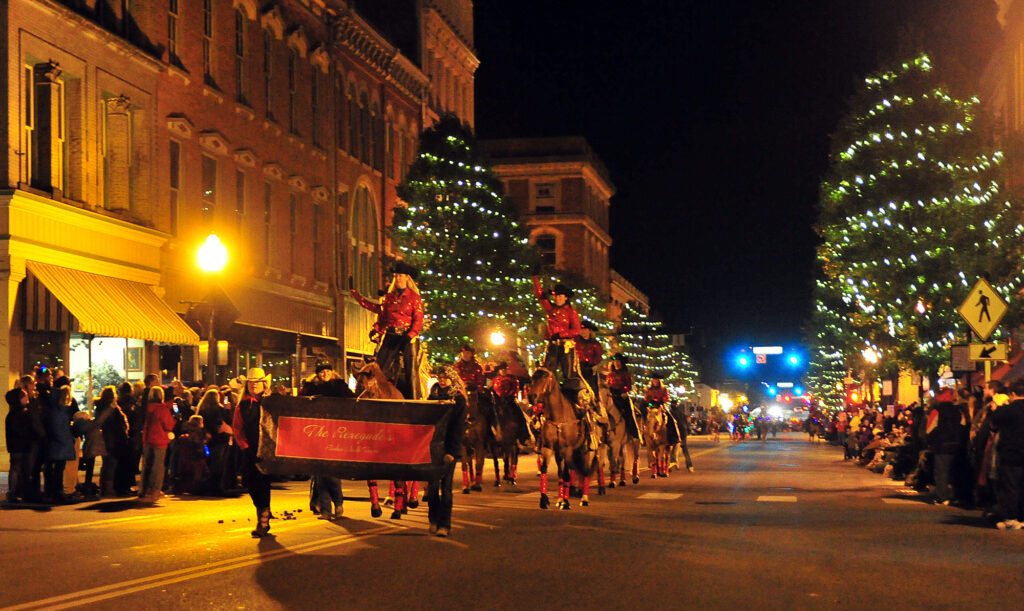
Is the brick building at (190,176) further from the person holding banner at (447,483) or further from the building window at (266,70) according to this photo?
the person holding banner at (447,483)

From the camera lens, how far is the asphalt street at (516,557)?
10.5 meters

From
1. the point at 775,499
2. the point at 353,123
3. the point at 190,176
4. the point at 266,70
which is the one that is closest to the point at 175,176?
the point at 190,176

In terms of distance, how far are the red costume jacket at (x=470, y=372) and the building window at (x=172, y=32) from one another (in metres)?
15.4

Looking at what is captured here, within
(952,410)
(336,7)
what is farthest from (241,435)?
(336,7)

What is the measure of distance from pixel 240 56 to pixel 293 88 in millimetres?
4225

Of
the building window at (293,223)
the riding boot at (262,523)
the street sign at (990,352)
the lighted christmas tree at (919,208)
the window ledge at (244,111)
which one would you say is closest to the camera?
the riding boot at (262,523)

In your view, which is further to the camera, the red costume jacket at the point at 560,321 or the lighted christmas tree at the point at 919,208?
the lighted christmas tree at the point at 919,208

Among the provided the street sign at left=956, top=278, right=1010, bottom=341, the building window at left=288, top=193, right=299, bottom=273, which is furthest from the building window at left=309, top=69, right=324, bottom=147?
the street sign at left=956, top=278, right=1010, bottom=341

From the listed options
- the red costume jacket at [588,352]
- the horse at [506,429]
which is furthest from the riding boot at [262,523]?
the horse at [506,429]

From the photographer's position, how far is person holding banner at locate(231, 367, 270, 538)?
48.6ft

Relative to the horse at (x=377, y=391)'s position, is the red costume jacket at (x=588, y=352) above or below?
above

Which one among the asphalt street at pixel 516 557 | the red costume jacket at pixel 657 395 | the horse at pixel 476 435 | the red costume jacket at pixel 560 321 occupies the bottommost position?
the asphalt street at pixel 516 557

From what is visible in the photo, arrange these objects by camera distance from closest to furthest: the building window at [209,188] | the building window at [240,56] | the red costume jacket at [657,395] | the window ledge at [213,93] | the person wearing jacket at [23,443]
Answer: the person wearing jacket at [23,443]
the red costume jacket at [657,395]
the window ledge at [213,93]
the building window at [209,188]
the building window at [240,56]

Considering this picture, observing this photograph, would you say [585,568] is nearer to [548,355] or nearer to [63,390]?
[548,355]
